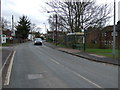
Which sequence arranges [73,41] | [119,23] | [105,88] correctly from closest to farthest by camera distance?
[105,88], [73,41], [119,23]

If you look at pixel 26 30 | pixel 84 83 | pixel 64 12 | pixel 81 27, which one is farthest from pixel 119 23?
pixel 26 30

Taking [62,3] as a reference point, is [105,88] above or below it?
below

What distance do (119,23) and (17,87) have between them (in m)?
37.9

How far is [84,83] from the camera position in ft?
31.9

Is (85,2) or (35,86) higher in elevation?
(85,2)

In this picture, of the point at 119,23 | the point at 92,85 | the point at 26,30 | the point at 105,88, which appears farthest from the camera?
the point at 26,30

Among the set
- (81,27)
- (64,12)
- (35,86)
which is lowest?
(35,86)

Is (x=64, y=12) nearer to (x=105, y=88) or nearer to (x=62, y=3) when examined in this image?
(x=62, y=3)

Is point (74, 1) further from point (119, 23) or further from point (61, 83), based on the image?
point (61, 83)

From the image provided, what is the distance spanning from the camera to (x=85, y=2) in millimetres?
44719

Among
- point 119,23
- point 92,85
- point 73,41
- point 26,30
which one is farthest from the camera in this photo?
point 26,30

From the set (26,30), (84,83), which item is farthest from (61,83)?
(26,30)

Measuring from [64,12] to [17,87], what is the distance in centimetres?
3689

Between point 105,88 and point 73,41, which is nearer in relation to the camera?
point 105,88
